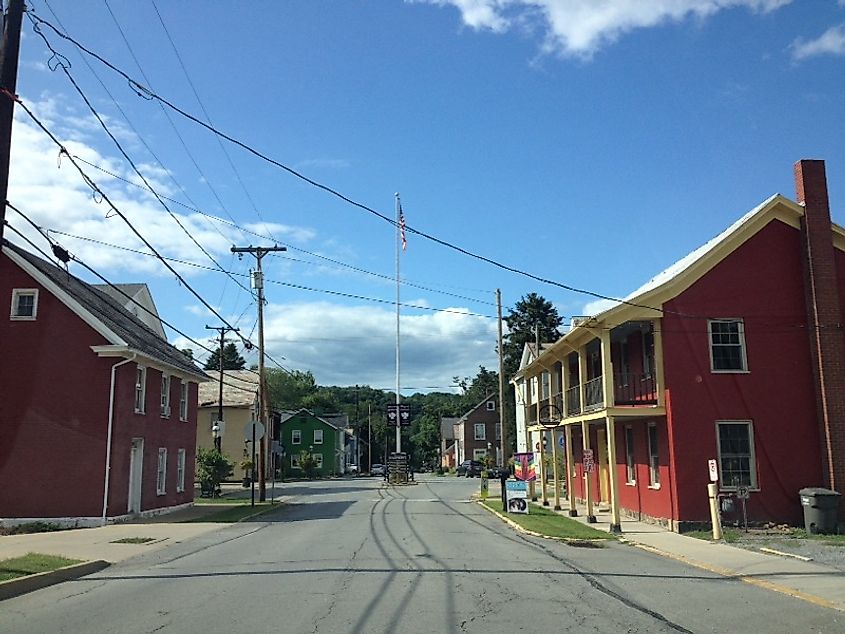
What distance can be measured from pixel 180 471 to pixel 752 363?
21.8 m

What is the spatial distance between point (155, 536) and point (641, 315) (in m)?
14.0

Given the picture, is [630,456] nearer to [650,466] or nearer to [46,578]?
[650,466]

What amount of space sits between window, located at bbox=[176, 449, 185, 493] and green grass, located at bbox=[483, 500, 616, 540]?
12.5m

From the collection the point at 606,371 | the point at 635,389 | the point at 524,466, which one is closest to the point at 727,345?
the point at 606,371

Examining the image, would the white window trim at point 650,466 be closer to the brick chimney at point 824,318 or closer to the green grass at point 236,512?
the brick chimney at point 824,318

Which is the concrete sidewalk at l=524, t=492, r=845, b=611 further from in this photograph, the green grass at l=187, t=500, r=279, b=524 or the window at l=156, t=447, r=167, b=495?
the window at l=156, t=447, r=167, b=495

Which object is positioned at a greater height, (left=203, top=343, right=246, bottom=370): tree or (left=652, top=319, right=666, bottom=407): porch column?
(left=203, top=343, right=246, bottom=370): tree

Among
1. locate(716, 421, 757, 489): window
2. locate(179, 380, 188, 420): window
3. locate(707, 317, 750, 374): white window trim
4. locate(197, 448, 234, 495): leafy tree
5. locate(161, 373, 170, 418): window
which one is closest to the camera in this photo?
locate(716, 421, 757, 489): window

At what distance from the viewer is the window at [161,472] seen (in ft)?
96.0

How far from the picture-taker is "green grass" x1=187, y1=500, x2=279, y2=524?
2617 cm

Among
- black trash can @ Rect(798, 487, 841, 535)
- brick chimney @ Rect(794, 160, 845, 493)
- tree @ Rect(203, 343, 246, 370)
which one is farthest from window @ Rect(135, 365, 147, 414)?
tree @ Rect(203, 343, 246, 370)

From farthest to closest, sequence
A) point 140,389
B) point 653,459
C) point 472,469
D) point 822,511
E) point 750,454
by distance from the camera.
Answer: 1. point 472,469
2. point 140,389
3. point 653,459
4. point 750,454
5. point 822,511

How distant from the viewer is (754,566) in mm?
14016

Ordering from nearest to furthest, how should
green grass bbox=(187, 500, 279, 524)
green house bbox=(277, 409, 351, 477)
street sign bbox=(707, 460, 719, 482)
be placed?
street sign bbox=(707, 460, 719, 482) → green grass bbox=(187, 500, 279, 524) → green house bbox=(277, 409, 351, 477)
